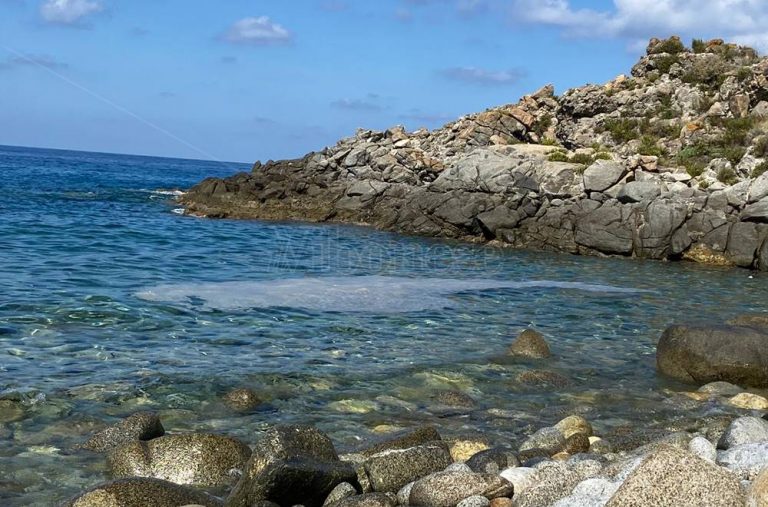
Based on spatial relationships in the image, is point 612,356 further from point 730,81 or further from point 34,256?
point 730,81

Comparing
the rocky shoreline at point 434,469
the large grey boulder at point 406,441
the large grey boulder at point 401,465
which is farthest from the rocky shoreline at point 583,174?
the large grey boulder at point 401,465

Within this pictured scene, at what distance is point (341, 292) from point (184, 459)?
43.5 ft

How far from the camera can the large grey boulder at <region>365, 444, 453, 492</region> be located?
7969 mm

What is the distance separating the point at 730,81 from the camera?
1991 inches

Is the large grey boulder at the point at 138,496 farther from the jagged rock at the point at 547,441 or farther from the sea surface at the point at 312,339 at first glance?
the jagged rock at the point at 547,441

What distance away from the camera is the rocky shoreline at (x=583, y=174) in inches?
1353

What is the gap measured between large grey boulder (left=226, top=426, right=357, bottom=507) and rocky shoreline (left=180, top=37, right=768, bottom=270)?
2819 centimetres

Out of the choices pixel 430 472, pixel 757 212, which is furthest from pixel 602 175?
pixel 430 472

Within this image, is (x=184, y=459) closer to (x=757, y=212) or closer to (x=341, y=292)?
(x=341, y=292)

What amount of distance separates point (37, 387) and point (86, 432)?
6.41 ft

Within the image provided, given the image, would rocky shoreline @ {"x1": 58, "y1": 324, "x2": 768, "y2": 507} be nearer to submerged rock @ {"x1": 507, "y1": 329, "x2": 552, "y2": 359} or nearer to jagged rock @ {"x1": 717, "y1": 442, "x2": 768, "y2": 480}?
jagged rock @ {"x1": 717, "y1": 442, "x2": 768, "y2": 480}

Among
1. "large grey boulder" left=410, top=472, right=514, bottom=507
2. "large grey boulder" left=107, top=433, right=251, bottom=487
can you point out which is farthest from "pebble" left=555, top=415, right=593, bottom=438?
"large grey boulder" left=107, top=433, right=251, bottom=487

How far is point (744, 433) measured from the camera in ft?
29.7

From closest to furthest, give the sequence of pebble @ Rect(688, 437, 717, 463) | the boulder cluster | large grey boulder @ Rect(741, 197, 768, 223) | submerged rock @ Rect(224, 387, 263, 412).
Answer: the boulder cluster → pebble @ Rect(688, 437, 717, 463) → submerged rock @ Rect(224, 387, 263, 412) → large grey boulder @ Rect(741, 197, 768, 223)
